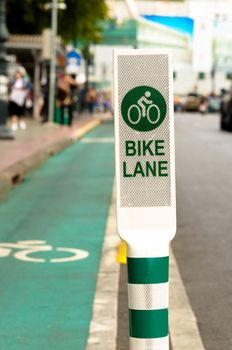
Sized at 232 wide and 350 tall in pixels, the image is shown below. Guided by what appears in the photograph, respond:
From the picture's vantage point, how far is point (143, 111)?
13.8 feet

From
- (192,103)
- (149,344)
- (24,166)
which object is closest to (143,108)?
(149,344)

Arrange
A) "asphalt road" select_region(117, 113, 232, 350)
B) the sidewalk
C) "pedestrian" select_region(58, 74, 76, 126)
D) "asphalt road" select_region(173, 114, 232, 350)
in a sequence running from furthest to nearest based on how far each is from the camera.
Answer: "pedestrian" select_region(58, 74, 76, 126) < the sidewalk < "asphalt road" select_region(173, 114, 232, 350) < "asphalt road" select_region(117, 113, 232, 350)

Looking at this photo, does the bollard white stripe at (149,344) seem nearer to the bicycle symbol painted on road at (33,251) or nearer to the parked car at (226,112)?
the bicycle symbol painted on road at (33,251)

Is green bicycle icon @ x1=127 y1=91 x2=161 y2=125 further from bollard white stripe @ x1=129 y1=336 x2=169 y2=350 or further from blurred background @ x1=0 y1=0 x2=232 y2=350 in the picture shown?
blurred background @ x1=0 y1=0 x2=232 y2=350

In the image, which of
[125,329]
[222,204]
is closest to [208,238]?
[222,204]

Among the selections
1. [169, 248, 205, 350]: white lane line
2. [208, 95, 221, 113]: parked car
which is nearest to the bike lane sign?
[169, 248, 205, 350]: white lane line

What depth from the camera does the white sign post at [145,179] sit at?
4.19 meters

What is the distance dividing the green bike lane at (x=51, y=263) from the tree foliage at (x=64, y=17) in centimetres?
2943

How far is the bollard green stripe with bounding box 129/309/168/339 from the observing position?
13.8 feet

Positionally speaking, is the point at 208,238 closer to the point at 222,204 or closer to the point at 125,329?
the point at 222,204

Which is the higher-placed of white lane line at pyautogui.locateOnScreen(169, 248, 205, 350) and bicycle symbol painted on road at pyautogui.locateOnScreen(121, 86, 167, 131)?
bicycle symbol painted on road at pyautogui.locateOnScreen(121, 86, 167, 131)

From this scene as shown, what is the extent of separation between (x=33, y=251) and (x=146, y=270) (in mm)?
4816

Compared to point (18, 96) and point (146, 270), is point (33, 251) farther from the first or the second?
point (18, 96)

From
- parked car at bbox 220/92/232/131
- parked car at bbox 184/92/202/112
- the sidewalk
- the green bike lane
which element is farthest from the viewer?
parked car at bbox 184/92/202/112
